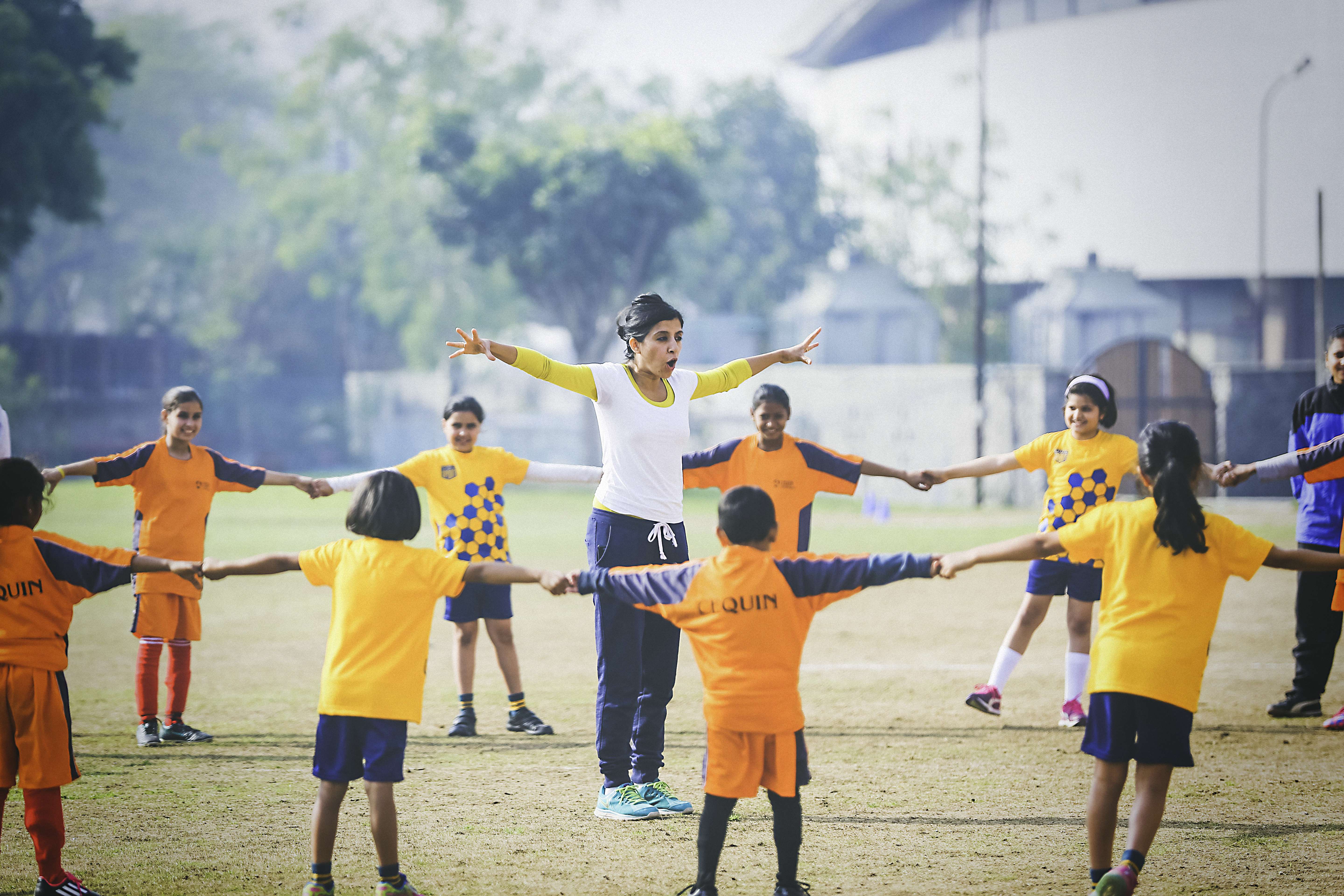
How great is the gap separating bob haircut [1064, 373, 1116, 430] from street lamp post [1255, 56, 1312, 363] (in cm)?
2916

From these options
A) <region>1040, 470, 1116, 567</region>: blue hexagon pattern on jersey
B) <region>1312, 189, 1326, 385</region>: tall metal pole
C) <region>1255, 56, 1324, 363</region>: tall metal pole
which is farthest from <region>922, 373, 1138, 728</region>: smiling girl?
<region>1255, 56, 1324, 363</region>: tall metal pole

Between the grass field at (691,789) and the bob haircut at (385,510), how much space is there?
4.34 ft

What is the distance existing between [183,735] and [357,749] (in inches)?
129

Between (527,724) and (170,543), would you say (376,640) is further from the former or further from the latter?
(170,543)

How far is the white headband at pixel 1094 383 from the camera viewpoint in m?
7.00

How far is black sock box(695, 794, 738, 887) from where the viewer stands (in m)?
4.34

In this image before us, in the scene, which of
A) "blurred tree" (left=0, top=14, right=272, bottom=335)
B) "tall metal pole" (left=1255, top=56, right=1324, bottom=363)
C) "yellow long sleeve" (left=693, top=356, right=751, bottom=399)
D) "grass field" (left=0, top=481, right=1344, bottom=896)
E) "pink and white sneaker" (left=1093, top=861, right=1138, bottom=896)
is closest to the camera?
"pink and white sneaker" (left=1093, top=861, right=1138, bottom=896)

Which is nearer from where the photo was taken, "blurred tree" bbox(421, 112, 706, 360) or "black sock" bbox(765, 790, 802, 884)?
"black sock" bbox(765, 790, 802, 884)

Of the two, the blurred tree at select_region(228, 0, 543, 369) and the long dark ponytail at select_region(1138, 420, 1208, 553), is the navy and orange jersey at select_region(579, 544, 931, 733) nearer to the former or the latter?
the long dark ponytail at select_region(1138, 420, 1208, 553)

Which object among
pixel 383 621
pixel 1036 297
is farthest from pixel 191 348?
pixel 383 621

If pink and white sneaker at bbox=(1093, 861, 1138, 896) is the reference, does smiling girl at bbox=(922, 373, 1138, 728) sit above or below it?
above

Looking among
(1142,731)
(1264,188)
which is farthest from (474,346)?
(1264,188)

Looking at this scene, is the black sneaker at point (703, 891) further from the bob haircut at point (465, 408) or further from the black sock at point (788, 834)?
the bob haircut at point (465, 408)

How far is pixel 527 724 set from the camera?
7.40 metres
